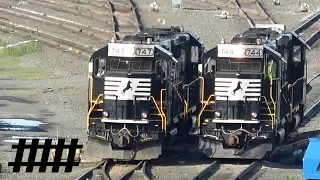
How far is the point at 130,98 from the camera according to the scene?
1986cm

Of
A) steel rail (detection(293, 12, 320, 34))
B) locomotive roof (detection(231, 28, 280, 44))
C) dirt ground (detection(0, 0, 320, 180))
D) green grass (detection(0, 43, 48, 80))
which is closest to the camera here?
locomotive roof (detection(231, 28, 280, 44))

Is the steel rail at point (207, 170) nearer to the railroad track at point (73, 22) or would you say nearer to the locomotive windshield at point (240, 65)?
the locomotive windshield at point (240, 65)

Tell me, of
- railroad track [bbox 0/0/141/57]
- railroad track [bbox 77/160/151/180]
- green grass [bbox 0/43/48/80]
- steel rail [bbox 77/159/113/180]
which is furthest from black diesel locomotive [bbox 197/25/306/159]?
railroad track [bbox 0/0/141/57]

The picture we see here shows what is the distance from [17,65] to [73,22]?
6.17 meters

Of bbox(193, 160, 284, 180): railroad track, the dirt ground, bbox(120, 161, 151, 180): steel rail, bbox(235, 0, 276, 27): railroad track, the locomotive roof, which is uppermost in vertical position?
bbox(235, 0, 276, 27): railroad track

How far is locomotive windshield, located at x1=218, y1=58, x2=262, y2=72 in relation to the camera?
66.3 feet

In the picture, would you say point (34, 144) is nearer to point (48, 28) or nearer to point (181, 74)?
point (181, 74)

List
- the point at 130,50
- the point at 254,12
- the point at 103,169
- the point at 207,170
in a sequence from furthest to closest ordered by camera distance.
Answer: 1. the point at 254,12
2. the point at 130,50
3. the point at 207,170
4. the point at 103,169

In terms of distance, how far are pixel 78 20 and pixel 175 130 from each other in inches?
830

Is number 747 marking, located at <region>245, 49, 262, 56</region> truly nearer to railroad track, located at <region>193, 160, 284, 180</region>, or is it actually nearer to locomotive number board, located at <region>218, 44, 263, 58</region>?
locomotive number board, located at <region>218, 44, 263, 58</region>

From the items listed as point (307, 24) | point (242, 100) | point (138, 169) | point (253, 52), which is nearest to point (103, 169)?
point (138, 169)

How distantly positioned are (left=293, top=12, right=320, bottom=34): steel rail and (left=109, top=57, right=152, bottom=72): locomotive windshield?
19505mm

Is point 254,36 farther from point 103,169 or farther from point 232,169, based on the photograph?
point 103,169

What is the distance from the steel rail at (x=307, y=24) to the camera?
130 ft
